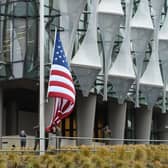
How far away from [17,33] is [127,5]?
10.4 m

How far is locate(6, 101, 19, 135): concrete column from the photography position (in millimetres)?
48344

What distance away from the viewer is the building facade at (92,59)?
40.7 metres

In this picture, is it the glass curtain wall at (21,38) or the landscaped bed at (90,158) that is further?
the glass curtain wall at (21,38)

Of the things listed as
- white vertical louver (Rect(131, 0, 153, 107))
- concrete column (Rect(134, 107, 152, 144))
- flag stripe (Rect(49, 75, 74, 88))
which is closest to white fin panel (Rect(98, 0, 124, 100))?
white vertical louver (Rect(131, 0, 153, 107))

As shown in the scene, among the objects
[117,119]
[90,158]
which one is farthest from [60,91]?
[117,119]

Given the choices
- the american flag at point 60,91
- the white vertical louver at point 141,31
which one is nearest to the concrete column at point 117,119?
the white vertical louver at point 141,31

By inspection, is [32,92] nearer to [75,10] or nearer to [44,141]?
[75,10]

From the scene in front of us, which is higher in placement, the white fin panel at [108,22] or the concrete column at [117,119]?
the white fin panel at [108,22]

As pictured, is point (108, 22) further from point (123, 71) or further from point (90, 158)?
point (90, 158)

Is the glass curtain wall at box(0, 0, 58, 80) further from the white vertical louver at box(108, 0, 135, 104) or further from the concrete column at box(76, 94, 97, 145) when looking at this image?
the white vertical louver at box(108, 0, 135, 104)

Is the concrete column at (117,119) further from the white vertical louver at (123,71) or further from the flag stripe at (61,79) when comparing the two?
the flag stripe at (61,79)

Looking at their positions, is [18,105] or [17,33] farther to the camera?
[18,105]

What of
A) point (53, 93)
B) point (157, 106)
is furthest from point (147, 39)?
point (53, 93)

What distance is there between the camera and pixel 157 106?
5603 centimetres
